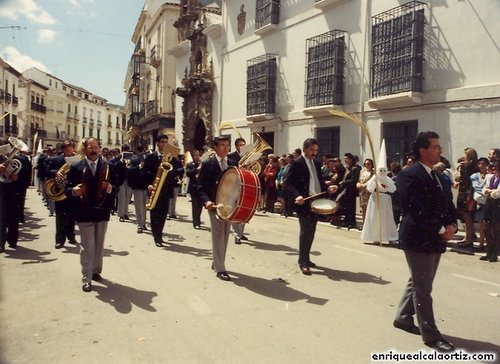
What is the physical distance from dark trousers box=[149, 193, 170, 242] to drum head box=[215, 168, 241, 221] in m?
2.65

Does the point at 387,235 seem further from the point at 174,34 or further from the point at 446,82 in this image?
the point at 174,34

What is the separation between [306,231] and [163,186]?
11.2 feet

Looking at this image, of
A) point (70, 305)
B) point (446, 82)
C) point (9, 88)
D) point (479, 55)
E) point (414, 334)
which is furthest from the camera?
point (9, 88)

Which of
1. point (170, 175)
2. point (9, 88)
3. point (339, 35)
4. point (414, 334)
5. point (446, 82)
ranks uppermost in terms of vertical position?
point (9, 88)

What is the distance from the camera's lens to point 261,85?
1880 cm

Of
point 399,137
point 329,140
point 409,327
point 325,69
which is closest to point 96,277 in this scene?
point 409,327

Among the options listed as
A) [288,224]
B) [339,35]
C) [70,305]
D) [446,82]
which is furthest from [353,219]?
[70,305]

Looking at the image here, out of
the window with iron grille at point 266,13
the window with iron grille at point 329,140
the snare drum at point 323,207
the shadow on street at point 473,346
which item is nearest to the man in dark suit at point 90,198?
the snare drum at point 323,207

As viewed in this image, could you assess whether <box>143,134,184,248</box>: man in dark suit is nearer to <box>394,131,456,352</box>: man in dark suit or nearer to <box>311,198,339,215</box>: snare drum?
<box>311,198,339,215</box>: snare drum

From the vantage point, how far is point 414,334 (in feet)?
13.5

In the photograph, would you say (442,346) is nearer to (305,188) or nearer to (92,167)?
(305,188)

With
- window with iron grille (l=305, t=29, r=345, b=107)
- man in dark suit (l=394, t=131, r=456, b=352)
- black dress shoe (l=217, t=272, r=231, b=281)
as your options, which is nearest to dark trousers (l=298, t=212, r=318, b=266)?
black dress shoe (l=217, t=272, r=231, b=281)

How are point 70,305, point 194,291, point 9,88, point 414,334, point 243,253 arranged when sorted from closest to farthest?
point 414,334
point 70,305
point 194,291
point 243,253
point 9,88

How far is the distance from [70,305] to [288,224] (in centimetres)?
764
